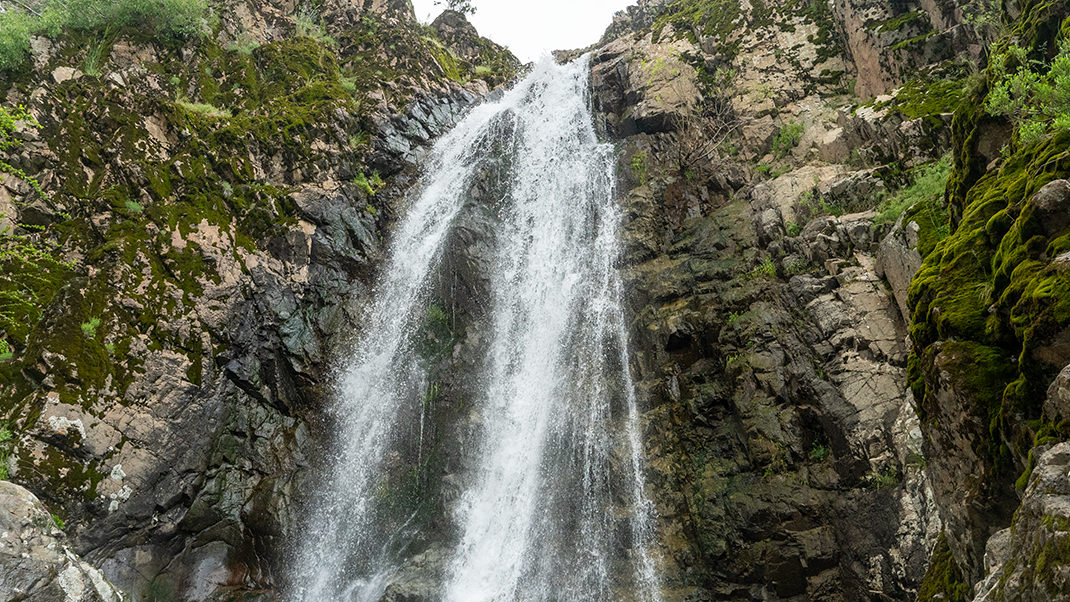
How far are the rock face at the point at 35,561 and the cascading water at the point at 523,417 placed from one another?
461 cm

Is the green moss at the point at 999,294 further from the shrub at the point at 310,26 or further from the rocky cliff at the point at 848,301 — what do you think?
the shrub at the point at 310,26

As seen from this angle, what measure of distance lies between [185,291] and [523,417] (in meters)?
9.55

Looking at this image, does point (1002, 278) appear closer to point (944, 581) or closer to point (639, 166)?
point (944, 581)

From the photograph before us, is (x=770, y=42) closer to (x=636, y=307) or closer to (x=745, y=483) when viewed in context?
(x=636, y=307)

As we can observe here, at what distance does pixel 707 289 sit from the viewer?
1355 cm

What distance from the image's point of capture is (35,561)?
7.82 metres

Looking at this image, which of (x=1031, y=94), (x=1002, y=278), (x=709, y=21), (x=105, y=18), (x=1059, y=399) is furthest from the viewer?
(x=709, y=21)

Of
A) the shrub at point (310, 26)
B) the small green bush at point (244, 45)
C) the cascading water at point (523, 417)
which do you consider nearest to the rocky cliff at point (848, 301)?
the cascading water at point (523, 417)

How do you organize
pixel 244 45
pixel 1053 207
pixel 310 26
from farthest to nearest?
pixel 310 26, pixel 244 45, pixel 1053 207

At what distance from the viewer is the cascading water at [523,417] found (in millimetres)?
11398

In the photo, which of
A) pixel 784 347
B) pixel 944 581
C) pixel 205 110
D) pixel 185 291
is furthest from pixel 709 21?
pixel 944 581

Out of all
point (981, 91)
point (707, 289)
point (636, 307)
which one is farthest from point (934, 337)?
point (636, 307)

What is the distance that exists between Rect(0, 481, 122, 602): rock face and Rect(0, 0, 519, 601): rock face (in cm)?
239

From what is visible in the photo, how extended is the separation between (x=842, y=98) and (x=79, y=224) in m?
22.2
